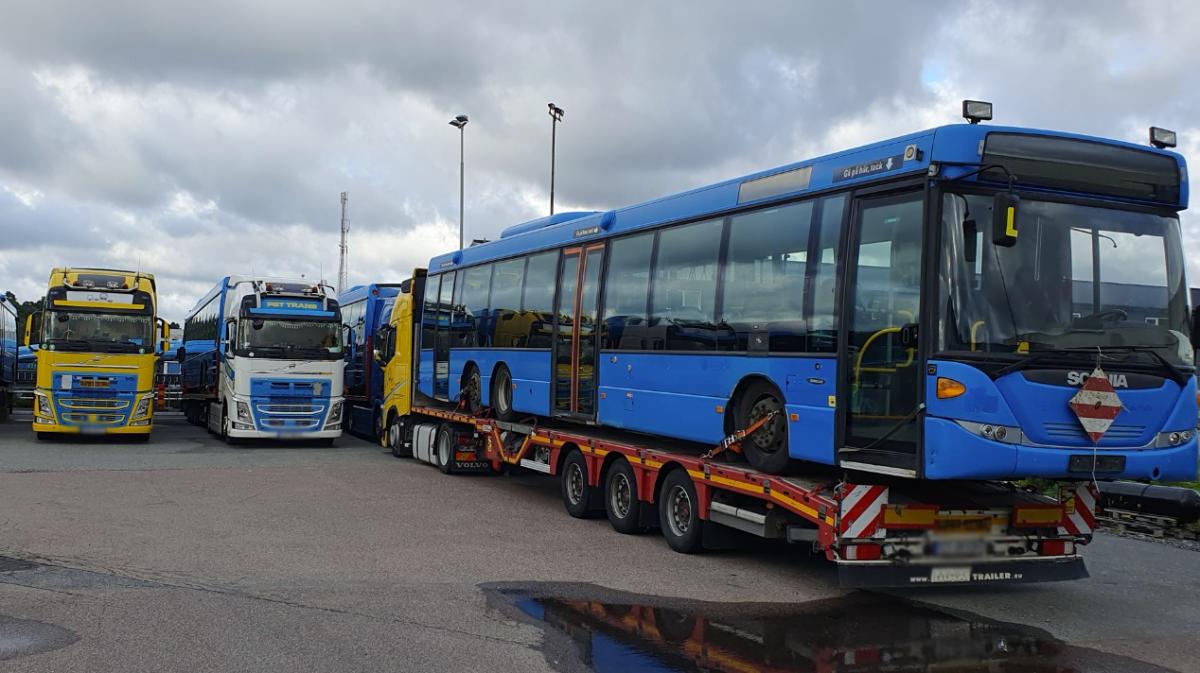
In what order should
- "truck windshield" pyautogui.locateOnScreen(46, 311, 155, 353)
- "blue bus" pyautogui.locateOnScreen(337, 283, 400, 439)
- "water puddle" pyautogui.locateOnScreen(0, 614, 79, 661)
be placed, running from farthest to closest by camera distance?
"blue bus" pyautogui.locateOnScreen(337, 283, 400, 439) → "truck windshield" pyautogui.locateOnScreen(46, 311, 155, 353) → "water puddle" pyautogui.locateOnScreen(0, 614, 79, 661)

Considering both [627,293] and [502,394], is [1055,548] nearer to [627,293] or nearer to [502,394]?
[627,293]

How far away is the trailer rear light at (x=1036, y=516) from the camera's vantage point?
29.0ft

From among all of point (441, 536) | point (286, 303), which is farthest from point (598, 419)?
point (286, 303)

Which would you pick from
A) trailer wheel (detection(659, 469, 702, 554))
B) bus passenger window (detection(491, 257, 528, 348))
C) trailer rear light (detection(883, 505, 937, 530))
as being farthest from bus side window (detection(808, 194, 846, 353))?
bus passenger window (detection(491, 257, 528, 348))

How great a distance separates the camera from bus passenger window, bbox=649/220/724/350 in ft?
35.6

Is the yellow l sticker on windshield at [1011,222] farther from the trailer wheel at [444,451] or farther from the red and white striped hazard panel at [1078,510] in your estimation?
the trailer wheel at [444,451]

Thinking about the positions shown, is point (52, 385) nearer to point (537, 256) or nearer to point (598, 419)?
point (537, 256)

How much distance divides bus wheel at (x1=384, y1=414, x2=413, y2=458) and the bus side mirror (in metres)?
15.4

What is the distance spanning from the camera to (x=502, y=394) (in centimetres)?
1596

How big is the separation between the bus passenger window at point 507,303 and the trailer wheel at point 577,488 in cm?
219

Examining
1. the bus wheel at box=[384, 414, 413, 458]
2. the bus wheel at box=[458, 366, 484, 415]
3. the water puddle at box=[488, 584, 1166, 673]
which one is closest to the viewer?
the water puddle at box=[488, 584, 1166, 673]

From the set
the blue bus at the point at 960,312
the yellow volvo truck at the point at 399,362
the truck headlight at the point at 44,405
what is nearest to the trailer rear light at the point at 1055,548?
the blue bus at the point at 960,312

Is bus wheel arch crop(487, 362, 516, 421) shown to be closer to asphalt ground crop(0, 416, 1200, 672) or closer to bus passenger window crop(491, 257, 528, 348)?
bus passenger window crop(491, 257, 528, 348)

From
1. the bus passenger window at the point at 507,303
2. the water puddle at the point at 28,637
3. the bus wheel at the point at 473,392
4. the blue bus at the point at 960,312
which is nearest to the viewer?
the water puddle at the point at 28,637
